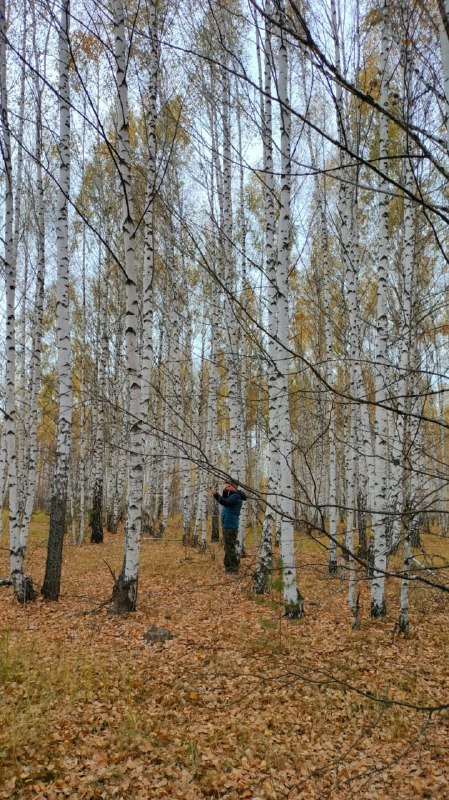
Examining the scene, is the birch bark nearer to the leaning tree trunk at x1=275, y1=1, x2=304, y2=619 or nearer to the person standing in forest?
the person standing in forest

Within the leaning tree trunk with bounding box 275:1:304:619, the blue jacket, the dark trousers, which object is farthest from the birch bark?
the dark trousers

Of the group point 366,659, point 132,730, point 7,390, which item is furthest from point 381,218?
point 132,730

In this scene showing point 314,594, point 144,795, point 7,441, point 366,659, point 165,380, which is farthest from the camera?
point 165,380

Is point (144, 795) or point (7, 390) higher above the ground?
point (7, 390)

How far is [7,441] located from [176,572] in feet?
14.2

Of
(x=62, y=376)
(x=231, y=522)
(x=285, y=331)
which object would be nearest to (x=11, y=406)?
(x=62, y=376)

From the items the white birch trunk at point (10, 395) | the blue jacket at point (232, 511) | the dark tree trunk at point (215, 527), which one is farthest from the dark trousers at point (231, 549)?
the dark tree trunk at point (215, 527)

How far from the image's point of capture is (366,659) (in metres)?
5.07

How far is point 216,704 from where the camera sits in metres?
4.14

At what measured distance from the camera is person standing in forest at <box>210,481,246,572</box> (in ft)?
27.9

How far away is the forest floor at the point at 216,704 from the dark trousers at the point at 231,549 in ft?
7.13

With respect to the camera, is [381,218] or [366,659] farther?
[381,218]

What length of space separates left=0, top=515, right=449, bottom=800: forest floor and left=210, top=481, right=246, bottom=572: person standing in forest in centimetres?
211

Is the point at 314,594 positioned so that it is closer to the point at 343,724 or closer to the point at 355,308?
the point at 343,724
